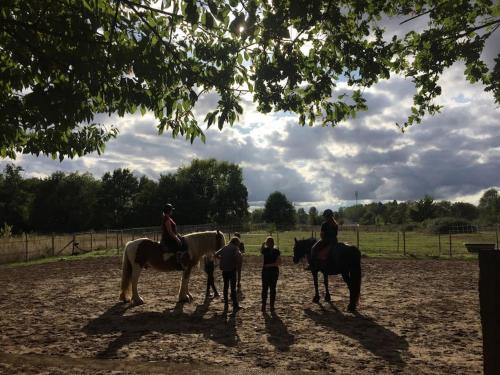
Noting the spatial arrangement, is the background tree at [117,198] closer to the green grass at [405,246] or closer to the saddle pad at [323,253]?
the green grass at [405,246]

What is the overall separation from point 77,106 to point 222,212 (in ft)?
261

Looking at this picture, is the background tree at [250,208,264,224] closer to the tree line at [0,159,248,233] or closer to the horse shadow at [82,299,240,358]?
the tree line at [0,159,248,233]

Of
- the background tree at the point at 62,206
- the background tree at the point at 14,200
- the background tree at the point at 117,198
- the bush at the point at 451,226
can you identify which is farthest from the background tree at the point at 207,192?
the bush at the point at 451,226

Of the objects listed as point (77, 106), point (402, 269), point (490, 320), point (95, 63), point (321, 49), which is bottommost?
point (402, 269)

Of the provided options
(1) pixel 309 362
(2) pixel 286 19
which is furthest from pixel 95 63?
(1) pixel 309 362

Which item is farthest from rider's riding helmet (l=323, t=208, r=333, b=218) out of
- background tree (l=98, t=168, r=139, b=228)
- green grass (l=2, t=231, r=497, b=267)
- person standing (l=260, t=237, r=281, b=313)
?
background tree (l=98, t=168, r=139, b=228)

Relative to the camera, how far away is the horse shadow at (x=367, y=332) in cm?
690

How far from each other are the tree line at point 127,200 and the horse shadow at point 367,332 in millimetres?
50506

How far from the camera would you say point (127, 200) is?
3401 inches

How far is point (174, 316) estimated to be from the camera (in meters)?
9.74

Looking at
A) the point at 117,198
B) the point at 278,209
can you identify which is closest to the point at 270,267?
the point at 117,198

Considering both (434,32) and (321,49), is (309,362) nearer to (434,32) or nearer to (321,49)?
(321,49)

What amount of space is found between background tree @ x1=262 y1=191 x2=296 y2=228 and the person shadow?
318 feet

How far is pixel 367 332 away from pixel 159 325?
4.42 metres
